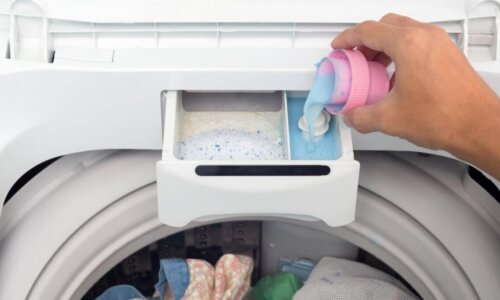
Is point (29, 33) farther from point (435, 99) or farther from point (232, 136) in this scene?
point (435, 99)

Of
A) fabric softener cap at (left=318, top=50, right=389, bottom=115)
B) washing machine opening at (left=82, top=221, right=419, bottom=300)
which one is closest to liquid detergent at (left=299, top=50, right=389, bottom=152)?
fabric softener cap at (left=318, top=50, right=389, bottom=115)

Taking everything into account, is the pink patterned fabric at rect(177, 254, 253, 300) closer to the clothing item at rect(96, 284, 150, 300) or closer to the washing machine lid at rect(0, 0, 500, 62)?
the clothing item at rect(96, 284, 150, 300)

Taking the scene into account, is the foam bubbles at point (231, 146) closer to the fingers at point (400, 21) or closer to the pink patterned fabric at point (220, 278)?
the fingers at point (400, 21)

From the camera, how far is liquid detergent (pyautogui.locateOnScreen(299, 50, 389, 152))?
76 cm

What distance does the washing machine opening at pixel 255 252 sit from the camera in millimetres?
1264

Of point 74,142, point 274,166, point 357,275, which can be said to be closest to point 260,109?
point 274,166

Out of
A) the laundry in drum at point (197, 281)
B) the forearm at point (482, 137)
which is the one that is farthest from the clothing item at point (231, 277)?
the forearm at point (482, 137)

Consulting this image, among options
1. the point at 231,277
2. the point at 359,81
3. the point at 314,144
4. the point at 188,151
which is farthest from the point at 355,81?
the point at 231,277

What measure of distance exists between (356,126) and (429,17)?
9.8 inches

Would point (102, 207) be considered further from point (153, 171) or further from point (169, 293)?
point (169, 293)

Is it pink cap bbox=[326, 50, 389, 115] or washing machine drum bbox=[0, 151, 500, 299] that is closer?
pink cap bbox=[326, 50, 389, 115]

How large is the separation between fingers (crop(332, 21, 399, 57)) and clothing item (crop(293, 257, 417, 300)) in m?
0.53

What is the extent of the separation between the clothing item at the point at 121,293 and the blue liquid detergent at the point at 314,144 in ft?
1.64

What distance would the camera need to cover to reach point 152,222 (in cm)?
103
